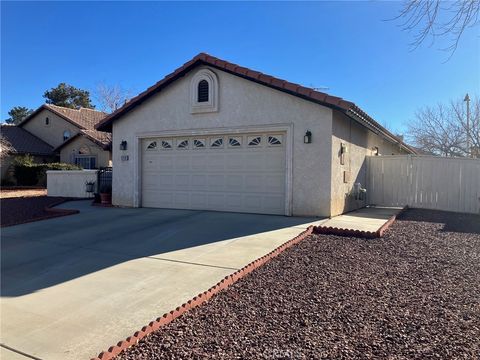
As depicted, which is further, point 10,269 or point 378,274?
point 10,269

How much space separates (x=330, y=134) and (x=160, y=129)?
5.82 m

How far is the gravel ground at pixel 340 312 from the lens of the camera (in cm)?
330

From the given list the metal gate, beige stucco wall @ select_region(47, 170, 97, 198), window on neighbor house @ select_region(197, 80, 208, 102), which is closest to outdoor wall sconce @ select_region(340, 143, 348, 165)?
window on neighbor house @ select_region(197, 80, 208, 102)

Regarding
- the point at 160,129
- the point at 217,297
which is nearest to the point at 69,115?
the point at 160,129

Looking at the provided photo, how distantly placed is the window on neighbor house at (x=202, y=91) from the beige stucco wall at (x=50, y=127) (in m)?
22.4

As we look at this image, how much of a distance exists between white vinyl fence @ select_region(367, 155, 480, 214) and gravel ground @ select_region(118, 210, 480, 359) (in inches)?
281

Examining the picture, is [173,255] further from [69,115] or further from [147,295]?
[69,115]

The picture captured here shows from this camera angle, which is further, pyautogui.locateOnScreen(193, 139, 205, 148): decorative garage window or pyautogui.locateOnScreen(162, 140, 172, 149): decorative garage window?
A: pyautogui.locateOnScreen(162, 140, 172, 149): decorative garage window

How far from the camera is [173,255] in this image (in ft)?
21.7

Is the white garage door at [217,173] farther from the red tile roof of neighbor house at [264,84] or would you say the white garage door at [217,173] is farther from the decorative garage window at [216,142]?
the red tile roof of neighbor house at [264,84]

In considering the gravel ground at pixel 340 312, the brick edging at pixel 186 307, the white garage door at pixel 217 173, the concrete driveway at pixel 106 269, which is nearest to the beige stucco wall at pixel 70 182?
the white garage door at pixel 217 173

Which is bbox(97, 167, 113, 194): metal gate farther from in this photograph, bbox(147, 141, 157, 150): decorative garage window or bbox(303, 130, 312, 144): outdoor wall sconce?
bbox(303, 130, 312, 144): outdoor wall sconce

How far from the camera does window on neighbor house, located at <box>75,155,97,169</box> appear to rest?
28.0 metres

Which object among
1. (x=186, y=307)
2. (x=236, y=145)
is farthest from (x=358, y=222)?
(x=186, y=307)
